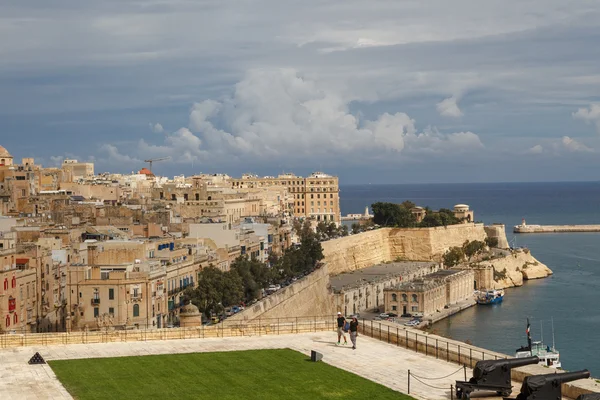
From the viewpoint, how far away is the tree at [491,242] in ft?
311

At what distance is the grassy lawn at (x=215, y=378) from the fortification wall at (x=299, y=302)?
469 inches

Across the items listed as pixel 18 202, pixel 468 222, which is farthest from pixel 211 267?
pixel 468 222

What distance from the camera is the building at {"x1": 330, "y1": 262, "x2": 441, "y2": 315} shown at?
57.0 metres

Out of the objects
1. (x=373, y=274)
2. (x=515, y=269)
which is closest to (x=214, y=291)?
(x=373, y=274)

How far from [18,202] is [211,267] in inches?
837

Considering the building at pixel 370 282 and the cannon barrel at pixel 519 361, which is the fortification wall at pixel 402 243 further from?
the cannon barrel at pixel 519 361

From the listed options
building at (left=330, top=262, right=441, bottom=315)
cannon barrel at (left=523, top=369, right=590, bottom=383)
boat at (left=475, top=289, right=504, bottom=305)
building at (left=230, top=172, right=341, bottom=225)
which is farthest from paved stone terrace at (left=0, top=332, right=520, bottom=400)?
building at (left=230, top=172, right=341, bottom=225)

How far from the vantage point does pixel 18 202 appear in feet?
184

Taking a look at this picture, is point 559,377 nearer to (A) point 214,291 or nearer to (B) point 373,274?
(A) point 214,291

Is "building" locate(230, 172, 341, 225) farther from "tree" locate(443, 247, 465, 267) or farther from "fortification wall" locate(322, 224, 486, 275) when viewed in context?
"tree" locate(443, 247, 465, 267)

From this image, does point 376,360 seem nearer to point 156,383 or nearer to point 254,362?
point 254,362

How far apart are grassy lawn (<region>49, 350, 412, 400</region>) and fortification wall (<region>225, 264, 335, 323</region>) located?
1192cm

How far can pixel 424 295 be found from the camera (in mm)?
58344

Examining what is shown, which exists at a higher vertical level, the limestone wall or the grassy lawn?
the grassy lawn
